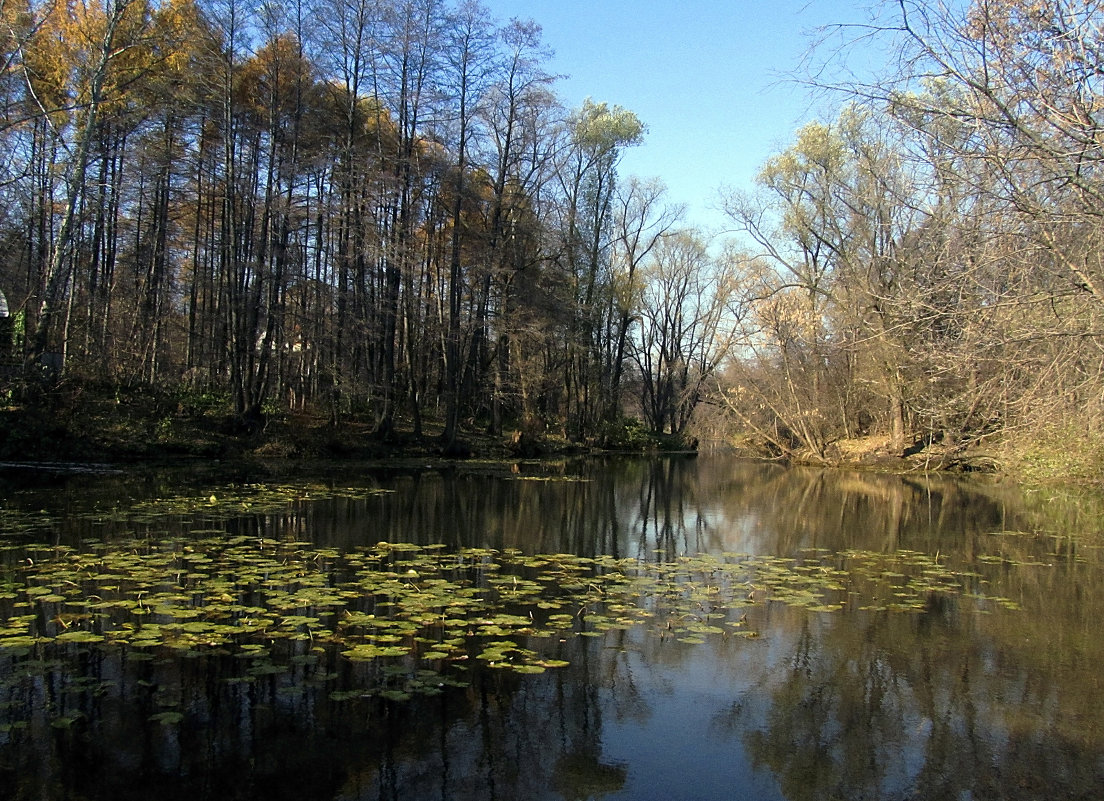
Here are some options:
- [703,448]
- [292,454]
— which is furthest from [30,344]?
[703,448]

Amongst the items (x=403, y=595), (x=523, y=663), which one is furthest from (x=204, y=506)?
(x=523, y=663)

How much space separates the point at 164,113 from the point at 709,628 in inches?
848

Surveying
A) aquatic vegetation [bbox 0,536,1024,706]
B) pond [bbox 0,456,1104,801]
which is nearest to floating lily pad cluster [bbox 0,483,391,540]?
pond [bbox 0,456,1104,801]

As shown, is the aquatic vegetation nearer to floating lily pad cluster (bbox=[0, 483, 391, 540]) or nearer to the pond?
the pond

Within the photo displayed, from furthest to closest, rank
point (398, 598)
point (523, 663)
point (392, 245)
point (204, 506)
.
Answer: point (392, 245), point (204, 506), point (398, 598), point (523, 663)

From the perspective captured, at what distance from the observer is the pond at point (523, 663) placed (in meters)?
3.80

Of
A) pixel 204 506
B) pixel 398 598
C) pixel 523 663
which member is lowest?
pixel 523 663

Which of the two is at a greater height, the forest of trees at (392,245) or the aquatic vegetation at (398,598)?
the forest of trees at (392,245)

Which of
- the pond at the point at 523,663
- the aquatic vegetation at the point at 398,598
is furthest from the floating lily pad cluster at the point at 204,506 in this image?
the aquatic vegetation at the point at 398,598

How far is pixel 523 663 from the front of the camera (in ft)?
17.1

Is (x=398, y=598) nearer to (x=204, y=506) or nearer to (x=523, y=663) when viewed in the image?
(x=523, y=663)

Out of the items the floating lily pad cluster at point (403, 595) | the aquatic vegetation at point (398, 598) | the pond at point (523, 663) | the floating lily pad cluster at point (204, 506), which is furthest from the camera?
the floating lily pad cluster at point (204, 506)

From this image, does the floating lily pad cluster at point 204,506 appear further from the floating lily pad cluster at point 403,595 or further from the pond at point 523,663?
the floating lily pad cluster at point 403,595

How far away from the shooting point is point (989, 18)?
5574 millimetres
